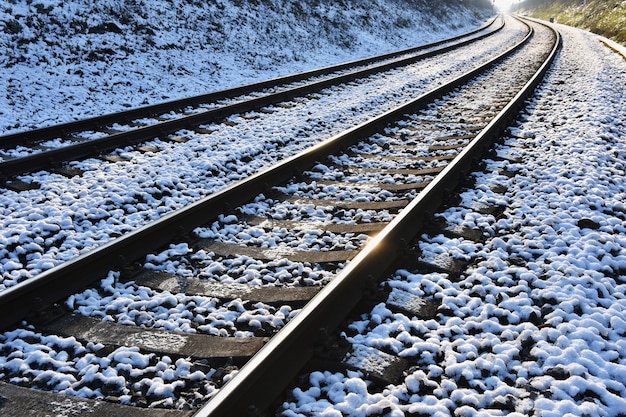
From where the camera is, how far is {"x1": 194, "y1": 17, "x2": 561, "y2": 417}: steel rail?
2.33 meters

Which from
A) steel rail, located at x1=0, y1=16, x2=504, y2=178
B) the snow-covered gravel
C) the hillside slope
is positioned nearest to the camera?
the snow-covered gravel

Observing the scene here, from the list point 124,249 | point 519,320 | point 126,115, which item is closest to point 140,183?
point 124,249

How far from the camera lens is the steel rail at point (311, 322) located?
7.66 feet

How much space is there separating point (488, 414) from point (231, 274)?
2089mm

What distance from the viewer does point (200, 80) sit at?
470 inches

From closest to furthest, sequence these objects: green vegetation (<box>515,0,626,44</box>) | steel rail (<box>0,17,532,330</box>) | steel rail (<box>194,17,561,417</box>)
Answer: steel rail (<box>194,17,561,417</box>)
steel rail (<box>0,17,532,330</box>)
green vegetation (<box>515,0,626,44</box>)

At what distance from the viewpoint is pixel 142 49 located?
1239cm

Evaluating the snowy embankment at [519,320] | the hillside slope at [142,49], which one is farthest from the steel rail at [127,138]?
the snowy embankment at [519,320]

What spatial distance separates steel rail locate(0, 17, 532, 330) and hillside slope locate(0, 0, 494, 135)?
5059 millimetres

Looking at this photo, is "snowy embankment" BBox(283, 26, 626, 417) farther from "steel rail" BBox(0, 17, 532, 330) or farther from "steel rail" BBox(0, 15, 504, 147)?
"steel rail" BBox(0, 15, 504, 147)

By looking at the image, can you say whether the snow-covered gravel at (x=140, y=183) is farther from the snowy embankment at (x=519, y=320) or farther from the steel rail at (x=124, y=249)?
the snowy embankment at (x=519, y=320)

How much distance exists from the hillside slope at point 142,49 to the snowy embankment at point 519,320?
24.6 feet

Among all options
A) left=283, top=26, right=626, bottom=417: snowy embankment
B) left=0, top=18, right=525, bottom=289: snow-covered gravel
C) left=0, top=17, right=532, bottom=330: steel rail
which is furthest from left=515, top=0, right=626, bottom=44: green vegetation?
left=0, top=17, right=532, bottom=330: steel rail

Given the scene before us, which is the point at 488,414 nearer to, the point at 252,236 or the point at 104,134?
the point at 252,236
